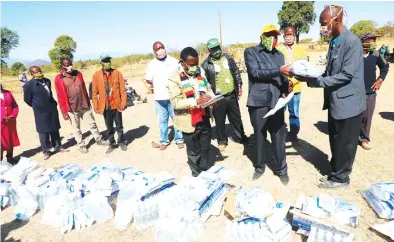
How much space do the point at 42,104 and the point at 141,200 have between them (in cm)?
350

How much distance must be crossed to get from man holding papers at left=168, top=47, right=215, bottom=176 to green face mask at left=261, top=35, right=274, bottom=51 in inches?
32.0

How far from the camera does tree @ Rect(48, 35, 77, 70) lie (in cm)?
3594

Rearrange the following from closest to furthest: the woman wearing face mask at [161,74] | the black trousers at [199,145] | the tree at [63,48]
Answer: the black trousers at [199,145], the woman wearing face mask at [161,74], the tree at [63,48]

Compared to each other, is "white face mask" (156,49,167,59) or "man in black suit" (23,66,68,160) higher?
"white face mask" (156,49,167,59)

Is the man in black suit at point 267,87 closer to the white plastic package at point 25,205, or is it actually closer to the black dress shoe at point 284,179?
the black dress shoe at point 284,179

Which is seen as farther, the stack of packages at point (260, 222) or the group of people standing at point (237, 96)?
the group of people standing at point (237, 96)

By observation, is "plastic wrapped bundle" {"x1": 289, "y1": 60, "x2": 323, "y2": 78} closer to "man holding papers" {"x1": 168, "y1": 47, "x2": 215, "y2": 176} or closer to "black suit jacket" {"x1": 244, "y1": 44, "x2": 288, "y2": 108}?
"black suit jacket" {"x1": 244, "y1": 44, "x2": 288, "y2": 108}

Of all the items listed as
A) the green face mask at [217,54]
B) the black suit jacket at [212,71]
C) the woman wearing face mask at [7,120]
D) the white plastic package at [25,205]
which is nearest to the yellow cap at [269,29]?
the green face mask at [217,54]

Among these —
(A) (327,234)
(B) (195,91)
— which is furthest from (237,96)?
(A) (327,234)

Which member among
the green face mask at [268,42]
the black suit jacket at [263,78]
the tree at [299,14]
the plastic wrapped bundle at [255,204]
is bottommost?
the plastic wrapped bundle at [255,204]

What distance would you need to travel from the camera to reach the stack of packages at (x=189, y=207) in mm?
2766

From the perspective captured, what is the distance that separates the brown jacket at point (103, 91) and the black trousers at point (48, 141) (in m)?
1.28

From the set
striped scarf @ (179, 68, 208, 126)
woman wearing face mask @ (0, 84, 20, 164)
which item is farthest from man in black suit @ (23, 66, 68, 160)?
striped scarf @ (179, 68, 208, 126)

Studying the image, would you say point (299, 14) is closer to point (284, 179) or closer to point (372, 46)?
point (372, 46)
